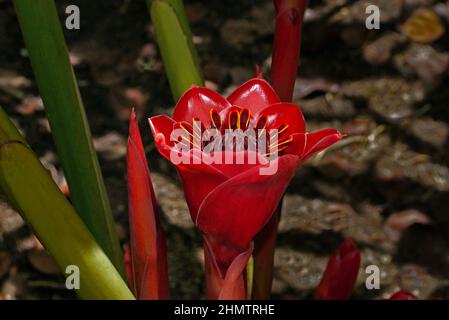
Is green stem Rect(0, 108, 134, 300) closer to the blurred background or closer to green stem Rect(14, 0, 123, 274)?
green stem Rect(14, 0, 123, 274)

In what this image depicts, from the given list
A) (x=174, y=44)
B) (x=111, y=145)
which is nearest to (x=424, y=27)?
(x=111, y=145)

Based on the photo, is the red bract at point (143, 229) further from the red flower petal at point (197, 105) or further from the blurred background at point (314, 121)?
the blurred background at point (314, 121)

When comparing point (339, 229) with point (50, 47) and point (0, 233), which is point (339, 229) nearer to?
point (0, 233)

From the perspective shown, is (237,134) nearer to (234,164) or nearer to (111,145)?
(234,164)

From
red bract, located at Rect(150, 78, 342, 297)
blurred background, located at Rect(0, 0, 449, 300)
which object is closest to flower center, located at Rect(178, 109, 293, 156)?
red bract, located at Rect(150, 78, 342, 297)

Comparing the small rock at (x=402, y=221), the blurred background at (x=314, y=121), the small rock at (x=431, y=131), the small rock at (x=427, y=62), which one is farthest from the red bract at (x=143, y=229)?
the small rock at (x=427, y=62)

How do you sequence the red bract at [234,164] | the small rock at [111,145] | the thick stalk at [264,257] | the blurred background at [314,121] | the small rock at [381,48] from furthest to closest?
the small rock at [381,48] < the small rock at [111,145] < the blurred background at [314,121] < the thick stalk at [264,257] < the red bract at [234,164]
